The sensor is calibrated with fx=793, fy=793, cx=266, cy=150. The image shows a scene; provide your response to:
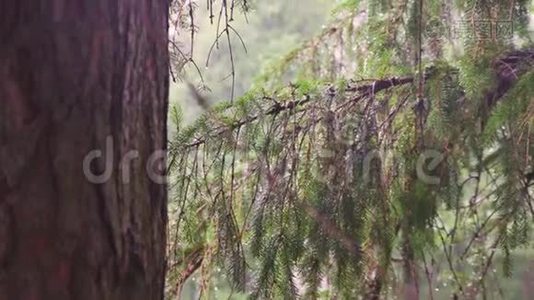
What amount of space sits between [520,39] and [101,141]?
5.32 ft

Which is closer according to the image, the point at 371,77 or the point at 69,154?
the point at 69,154

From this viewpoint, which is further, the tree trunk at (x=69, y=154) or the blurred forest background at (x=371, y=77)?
the blurred forest background at (x=371, y=77)

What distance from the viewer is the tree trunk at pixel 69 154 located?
1.06 meters

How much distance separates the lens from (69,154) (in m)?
1.08

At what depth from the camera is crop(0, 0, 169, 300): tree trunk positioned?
1.06 metres

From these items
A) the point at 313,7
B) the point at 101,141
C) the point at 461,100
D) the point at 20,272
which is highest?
the point at 313,7

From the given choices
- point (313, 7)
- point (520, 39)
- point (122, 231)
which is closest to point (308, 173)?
point (520, 39)

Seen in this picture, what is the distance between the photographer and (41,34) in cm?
109

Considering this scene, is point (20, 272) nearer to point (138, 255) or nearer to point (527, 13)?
point (138, 255)

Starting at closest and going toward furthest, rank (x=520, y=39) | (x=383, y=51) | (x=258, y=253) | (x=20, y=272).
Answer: (x=20, y=272), (x=258, y=253), (x=520, y=39), (x=383, y=51)

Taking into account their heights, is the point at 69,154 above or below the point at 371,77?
below

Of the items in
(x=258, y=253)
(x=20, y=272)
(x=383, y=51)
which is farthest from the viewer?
(x=383, y=51)

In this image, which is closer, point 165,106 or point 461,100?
point 165,106

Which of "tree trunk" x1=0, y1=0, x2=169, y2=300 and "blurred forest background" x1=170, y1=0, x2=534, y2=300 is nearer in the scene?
"tree trunk" x1=0, y1=0, x2=169, y2=300
